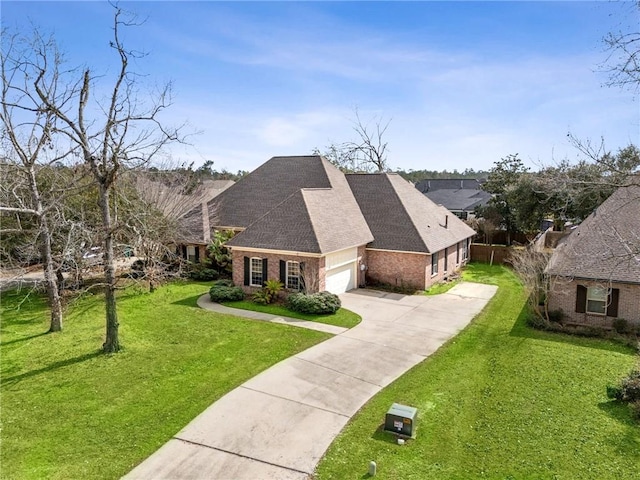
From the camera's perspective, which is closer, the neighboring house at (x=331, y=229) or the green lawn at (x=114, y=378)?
the green lawn at (x=114, y=378)

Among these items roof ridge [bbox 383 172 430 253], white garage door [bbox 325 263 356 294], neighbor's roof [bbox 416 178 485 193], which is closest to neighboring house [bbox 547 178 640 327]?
roof ridge [bbox 383 172 430 253]

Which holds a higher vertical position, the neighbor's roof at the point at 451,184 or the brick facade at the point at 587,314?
the neighbor's roof at the point at 451,184

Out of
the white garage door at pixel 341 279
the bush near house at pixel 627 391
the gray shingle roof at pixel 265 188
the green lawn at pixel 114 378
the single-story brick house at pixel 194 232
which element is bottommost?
the green lawn at pixel 114 378

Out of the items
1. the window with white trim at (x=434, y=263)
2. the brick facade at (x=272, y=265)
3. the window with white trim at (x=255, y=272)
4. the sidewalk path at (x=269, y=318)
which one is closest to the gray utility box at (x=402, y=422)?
the sidewalk path at (x=269, y=318)

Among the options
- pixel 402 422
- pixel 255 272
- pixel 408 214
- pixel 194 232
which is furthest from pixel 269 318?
pixel 194 232

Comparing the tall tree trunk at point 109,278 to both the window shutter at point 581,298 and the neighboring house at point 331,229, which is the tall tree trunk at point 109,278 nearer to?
the neighboring house at point 331,229

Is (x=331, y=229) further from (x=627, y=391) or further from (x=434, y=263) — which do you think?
(x=627, y=391)

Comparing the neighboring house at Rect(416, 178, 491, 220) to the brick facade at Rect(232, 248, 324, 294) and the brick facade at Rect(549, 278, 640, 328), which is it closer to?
the brick facade at Rect(549, 278, 640, 328)
